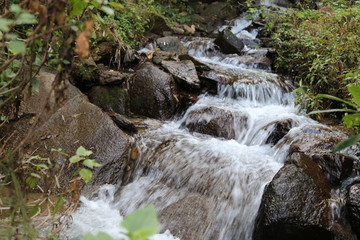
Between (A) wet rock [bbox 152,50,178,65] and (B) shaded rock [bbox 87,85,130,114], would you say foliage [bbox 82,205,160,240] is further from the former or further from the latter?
(A) wet rock [bbox 152,50,178,65]

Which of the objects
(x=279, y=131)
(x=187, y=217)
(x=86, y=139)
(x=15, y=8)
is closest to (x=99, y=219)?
(x=187, y=217)

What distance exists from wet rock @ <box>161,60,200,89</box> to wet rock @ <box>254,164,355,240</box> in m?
3.51

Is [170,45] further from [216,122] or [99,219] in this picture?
[99,219]

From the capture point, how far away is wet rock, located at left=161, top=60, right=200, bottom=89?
6.56m

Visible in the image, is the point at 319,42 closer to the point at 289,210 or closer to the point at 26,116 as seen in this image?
the point at 289,210

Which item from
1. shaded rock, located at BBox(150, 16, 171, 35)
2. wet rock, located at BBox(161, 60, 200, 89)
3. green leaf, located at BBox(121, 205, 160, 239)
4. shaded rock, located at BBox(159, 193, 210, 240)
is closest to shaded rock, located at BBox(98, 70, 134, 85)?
wet rock, located at BBox(161, 60, 200, 89)

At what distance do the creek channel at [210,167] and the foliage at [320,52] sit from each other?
57 centimetres

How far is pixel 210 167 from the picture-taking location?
4371 millimetres

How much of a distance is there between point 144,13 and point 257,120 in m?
5.91

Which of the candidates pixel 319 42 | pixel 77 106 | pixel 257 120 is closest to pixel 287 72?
pixel 319 42

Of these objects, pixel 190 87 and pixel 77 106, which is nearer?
pixel 77 106

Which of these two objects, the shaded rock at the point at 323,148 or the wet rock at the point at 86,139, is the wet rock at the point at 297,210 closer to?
the shaded rock at the point at 323,148

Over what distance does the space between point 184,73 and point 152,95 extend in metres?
0.97

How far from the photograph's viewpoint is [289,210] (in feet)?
10.3
